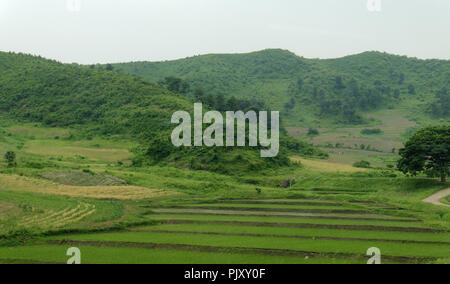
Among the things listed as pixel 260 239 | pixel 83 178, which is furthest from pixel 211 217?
pixel 83 178

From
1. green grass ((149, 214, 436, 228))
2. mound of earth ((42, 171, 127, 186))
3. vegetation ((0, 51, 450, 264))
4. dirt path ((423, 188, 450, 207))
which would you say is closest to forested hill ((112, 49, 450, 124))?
vegetation ((0, 51, 450, 264))

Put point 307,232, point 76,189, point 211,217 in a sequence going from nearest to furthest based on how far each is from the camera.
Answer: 1. point 307,232
2. point 211,217
3. point 76,189

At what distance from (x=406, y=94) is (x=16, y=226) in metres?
124

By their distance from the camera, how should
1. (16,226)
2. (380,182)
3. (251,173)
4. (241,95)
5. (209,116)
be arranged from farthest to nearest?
(241,95) < (209,116) < (251,173) < (380,182) < (16,226)

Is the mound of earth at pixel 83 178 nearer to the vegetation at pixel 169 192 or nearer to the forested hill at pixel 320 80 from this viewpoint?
the vegetation at pixel 169 192

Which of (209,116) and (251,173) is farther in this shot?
(209,116)

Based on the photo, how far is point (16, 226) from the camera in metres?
22.8

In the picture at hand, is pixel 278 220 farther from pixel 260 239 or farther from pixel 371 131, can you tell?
pixel 371 131

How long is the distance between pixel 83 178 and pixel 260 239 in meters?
22.6

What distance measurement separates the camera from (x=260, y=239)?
21.8m

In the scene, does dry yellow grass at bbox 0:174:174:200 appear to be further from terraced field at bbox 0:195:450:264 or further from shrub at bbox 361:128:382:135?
shrub at bbox 361:128:382:135

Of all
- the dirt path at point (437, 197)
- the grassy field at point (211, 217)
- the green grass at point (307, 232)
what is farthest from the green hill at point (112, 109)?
the green grass at point (307, 232)
